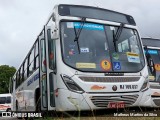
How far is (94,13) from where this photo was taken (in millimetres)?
11211

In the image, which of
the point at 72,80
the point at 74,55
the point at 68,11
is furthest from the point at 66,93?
the point at 68,11

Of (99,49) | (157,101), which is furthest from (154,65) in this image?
(99,49)

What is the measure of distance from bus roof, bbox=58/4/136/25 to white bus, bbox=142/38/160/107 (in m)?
2.29

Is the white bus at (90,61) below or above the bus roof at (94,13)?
below

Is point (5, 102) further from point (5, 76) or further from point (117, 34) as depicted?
point (5, 76)

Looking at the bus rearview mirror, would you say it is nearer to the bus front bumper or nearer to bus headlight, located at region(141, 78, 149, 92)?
the bus front bumper

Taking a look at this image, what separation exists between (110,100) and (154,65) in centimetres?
422

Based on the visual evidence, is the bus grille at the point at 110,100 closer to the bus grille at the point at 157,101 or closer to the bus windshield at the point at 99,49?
the bus windshield at the point at 99,49

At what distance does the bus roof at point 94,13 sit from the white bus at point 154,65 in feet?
7.51

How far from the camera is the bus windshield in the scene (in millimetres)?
10078

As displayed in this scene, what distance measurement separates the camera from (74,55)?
10.1 m

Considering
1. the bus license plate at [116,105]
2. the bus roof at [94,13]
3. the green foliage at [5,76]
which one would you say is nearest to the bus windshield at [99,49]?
the bus roof at [94,13]

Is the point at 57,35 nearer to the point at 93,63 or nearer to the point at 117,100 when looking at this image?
the point at 93,63

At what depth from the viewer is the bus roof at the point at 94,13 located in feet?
35.5
